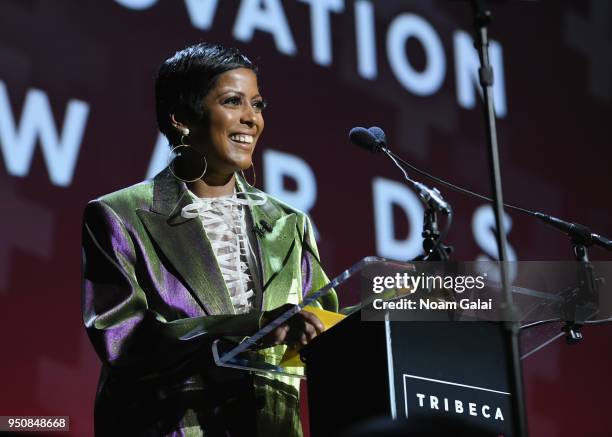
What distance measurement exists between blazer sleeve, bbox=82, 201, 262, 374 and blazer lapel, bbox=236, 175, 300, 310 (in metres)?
0.33

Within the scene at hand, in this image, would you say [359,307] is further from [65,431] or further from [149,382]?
[65,431]

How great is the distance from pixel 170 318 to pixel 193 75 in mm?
780

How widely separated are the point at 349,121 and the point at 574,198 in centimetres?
120

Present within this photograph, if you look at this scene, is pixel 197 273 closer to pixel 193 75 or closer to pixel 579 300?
pixel 193 75

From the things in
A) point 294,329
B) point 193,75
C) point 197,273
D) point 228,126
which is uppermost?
point 193,75

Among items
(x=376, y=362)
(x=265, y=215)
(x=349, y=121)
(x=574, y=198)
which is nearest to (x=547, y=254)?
(x=574, y=198)

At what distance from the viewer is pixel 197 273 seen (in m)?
2.71

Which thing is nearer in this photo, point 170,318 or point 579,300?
point 579,300

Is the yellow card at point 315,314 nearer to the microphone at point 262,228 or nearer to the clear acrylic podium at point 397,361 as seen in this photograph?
the clear acrylic podium at point 397,361

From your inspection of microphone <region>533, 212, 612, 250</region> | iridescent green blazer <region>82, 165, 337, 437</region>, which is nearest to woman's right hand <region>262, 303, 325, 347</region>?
iridescent green blazer <region>82, 165, 337, 437</region>

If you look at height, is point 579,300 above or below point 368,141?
below

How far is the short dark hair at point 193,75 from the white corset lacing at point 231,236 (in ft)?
0.90

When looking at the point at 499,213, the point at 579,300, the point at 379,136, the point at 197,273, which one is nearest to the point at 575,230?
the point at 579,300

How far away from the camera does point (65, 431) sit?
3.65 m
